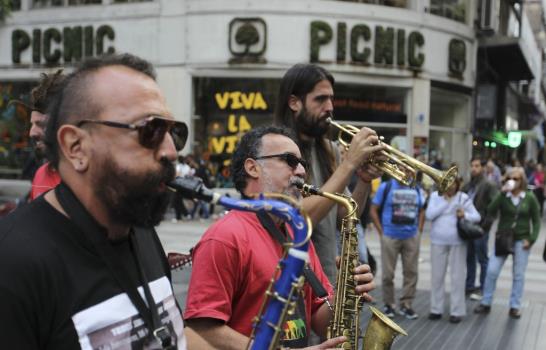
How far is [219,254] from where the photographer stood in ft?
7.69

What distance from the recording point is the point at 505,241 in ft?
25.6

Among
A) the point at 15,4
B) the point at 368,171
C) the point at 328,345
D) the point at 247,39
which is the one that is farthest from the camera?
the point at 15,4

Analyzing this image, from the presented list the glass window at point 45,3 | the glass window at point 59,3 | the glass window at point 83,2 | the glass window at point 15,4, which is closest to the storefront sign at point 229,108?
the glass window at point 83,2

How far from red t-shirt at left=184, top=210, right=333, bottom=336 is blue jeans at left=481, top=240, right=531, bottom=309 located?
619 cm

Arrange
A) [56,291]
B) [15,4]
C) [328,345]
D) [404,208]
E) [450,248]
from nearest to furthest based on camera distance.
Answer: [56,291] < [328,345] < [404,208] < [450,248] < [15,4]

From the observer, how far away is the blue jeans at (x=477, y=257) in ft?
29.2

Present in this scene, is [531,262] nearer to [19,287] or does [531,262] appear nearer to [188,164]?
[188,164]

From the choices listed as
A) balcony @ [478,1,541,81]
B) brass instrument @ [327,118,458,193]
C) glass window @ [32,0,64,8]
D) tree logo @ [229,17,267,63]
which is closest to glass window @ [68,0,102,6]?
glass window @ [32,0,64,8]

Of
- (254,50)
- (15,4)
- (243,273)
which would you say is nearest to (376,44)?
(254,50)

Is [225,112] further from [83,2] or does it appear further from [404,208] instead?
[404,208]

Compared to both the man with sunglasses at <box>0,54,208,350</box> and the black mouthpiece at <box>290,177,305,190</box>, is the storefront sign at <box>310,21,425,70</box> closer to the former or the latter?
the black mouthpiece at <box>290,177,305,190</box>

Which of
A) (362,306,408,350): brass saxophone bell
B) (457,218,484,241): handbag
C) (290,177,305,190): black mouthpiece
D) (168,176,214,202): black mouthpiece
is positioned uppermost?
(168,176,214,202): black mouthpiece

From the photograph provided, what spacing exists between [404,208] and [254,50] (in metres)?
11.3

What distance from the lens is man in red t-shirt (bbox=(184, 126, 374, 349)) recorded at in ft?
7.50
